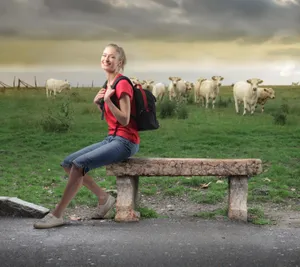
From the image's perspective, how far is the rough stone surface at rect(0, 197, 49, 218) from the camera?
22.9 feet

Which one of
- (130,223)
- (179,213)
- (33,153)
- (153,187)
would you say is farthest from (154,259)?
(33,153)

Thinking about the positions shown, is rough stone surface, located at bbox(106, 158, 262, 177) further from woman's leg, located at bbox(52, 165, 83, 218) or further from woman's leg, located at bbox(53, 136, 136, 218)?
woman's leg, located at bbox(52, 165, 83, 218)

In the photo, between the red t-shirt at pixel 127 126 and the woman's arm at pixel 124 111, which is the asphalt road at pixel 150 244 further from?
the woman's arm at pixel 124 111

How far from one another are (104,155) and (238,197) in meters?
1.59

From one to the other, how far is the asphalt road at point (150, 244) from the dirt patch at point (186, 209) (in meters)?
0.53

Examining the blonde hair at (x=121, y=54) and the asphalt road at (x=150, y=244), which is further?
the blonde hair at (x=121, y=54)

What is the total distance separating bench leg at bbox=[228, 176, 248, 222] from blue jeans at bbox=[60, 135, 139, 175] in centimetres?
121

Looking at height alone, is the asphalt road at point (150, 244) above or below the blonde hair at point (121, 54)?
below

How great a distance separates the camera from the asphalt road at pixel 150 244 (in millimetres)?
5242

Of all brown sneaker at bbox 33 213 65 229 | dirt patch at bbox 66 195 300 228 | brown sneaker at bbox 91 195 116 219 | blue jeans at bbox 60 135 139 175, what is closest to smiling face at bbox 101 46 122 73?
blue jeans at bbox 60 135 139 175

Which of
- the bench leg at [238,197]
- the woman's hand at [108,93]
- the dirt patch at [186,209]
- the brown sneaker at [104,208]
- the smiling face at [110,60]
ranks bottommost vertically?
the dirt patch at [186,209]

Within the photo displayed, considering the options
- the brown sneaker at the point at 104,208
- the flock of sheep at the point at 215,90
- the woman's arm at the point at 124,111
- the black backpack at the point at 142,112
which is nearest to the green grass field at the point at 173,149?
the flock of sheep at the point at 215,90

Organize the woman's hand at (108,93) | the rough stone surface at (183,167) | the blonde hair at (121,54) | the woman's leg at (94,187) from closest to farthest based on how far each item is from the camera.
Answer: the woman's hand at (108,93)
the blonde hair at (121,54)
the rough stone surface at (183,167)
the woman's leg at (94,187)

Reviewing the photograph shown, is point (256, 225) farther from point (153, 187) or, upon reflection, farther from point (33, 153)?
point (33, 153)
